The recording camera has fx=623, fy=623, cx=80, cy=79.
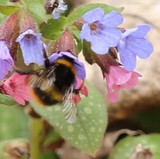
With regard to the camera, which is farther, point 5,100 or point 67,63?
point 5,100

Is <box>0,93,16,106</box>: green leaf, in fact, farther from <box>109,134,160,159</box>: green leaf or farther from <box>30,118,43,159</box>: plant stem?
<box>109,134,160,159</box>: green leaf

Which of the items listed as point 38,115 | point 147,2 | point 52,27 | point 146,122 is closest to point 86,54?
point 52,27

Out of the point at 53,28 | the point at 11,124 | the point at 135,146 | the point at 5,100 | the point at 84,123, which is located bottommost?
the point at 11,124

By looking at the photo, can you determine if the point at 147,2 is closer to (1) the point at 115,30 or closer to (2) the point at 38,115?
(2) the point at 38,115

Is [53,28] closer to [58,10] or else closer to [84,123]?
[58,10]

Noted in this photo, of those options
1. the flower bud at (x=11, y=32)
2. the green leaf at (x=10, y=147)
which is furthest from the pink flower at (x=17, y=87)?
the green leaf at (x=10, y=147)

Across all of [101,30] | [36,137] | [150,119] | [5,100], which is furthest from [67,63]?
[150,119]

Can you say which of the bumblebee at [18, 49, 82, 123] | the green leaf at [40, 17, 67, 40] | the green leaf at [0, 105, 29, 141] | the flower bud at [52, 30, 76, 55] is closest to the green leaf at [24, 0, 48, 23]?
the green leaf at [40, 17, 67, 40]
